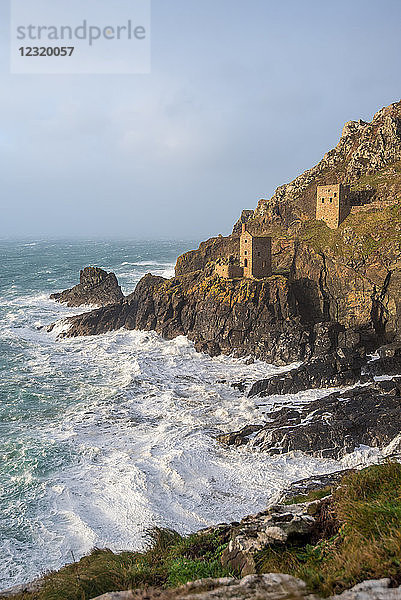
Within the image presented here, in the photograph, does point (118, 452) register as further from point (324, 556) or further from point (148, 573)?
point (324, 556)

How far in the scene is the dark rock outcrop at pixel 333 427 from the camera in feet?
60.3

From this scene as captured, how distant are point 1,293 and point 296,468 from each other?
5470cm

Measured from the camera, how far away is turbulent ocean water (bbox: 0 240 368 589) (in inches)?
552

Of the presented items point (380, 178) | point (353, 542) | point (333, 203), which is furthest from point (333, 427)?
point (380, 178)

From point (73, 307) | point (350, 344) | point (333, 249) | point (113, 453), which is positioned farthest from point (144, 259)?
point (113, 453)

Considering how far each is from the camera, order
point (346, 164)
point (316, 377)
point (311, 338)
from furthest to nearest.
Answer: point (346, 164) < point (311, 338) < point (316, 377)

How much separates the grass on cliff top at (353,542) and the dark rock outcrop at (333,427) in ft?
40.8

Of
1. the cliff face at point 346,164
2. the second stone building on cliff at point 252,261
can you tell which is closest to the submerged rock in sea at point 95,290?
the second stone building on cliff at point 252,261

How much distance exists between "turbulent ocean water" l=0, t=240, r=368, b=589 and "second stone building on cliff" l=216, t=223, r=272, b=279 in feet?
26.0

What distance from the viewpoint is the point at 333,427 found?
19156 mm

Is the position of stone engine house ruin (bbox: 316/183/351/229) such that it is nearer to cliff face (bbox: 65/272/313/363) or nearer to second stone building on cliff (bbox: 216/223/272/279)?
second stone building on cliff (bbox: 216/223/272/279)

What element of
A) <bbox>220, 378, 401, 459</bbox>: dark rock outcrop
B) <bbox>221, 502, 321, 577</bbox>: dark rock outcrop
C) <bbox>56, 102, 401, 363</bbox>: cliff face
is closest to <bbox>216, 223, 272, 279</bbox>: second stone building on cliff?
<bbox>56, 102, 401, 363</bbox>: cliff face

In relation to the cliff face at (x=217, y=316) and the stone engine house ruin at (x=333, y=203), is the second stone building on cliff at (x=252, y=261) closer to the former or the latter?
the cliff face at (x=217, y=316)

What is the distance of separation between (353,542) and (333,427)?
50.4 feet
